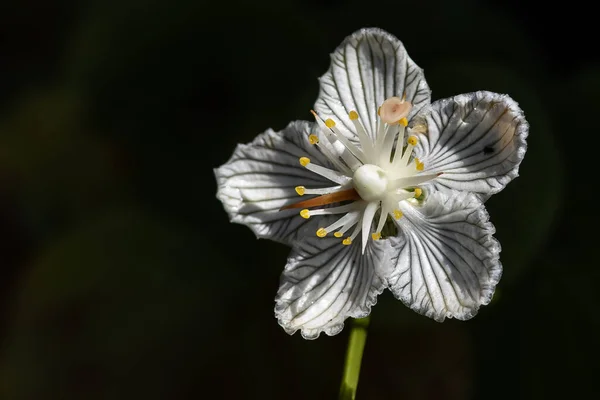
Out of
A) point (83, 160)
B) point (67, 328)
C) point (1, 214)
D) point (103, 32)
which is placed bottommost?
point (67, 328)

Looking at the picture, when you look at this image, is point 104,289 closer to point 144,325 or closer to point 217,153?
point 144,325

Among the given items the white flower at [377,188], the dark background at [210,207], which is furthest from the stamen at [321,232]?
the dark background at [210,207]

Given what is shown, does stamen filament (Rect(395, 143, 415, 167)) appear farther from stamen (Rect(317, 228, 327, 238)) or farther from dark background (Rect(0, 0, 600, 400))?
dark background (Rect(0, 0, 600, 400))

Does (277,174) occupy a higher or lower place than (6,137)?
lower

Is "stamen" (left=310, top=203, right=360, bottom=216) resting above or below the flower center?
below

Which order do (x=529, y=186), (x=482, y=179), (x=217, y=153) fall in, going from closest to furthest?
(x=482, y=179) → (x=529, y=186) → (x=217, y=153)

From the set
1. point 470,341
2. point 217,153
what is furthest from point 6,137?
point 470,341

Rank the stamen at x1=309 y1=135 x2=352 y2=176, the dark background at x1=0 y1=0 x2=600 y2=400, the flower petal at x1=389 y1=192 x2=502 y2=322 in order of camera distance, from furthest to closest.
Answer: the dark background at x1=0 y1=0 x2=600 y2=400 → the stamen at x1=309 y1=135 x2=352 y2=176 → the flower petal at x1=389 y1=192 x2=502 y2=322

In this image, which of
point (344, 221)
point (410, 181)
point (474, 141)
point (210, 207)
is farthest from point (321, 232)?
point (210, 207)

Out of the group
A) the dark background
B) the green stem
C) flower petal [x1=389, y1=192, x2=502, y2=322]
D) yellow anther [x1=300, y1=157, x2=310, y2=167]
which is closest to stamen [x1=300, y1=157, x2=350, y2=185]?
yellow anther [x1=300, y1=157, x2=310, y2=167]
